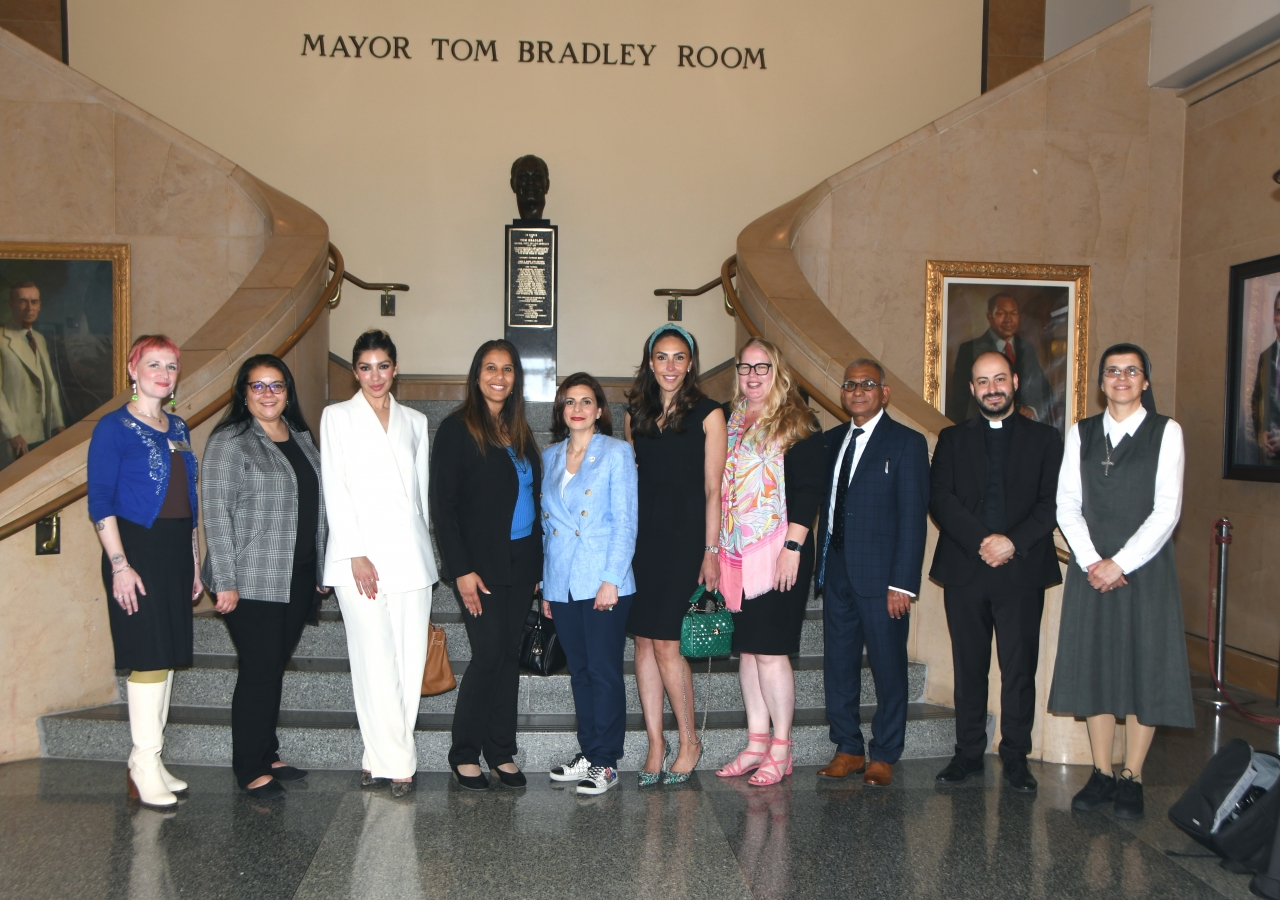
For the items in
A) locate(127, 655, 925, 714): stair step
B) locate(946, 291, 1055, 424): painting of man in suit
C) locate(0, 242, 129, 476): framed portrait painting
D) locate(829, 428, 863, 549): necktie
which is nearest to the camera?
locate(829, 428, 863, 549): necktie

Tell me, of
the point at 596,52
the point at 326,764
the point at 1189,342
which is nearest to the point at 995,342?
the point at 1189,342

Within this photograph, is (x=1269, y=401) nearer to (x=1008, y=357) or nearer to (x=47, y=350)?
(x=1008, y=357)

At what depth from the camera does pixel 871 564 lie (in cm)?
403

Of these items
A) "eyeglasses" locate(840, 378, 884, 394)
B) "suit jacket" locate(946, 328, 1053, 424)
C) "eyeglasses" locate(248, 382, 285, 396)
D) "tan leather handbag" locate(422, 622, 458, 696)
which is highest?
"suit jacket" locate(946, 328, 1053, 424)

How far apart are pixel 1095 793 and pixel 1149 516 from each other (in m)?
1.12

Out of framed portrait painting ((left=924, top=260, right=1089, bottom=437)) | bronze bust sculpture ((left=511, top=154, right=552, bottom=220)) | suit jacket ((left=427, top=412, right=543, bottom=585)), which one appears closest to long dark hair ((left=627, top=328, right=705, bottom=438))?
suit jacket ((left=427, top=412, right=543, bottom=585))

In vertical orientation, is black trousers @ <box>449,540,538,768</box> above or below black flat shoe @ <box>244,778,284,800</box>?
above

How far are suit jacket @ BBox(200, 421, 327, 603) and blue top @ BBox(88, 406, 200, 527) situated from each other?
0.55 ft

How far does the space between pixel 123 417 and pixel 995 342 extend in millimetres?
6416

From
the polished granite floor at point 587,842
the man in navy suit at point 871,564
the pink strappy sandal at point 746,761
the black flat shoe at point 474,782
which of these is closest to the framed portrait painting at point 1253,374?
the polished granite floor at point 587,842

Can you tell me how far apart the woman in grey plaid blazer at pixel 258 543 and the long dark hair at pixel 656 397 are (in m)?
1.38

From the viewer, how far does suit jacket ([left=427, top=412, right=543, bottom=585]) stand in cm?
383

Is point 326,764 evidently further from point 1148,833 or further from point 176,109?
point 176,109

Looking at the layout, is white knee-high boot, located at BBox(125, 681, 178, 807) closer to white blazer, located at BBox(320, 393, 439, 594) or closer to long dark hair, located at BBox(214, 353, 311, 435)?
white blazer, located at BBox(320, 393, 439, 594)
